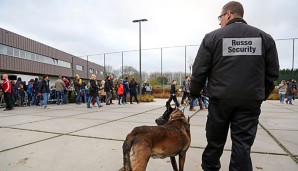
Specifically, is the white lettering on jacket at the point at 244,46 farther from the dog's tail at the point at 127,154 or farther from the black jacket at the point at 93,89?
the black jacket at the point at 93,89

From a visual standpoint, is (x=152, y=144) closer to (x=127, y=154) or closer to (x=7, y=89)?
(x=127, y=154)

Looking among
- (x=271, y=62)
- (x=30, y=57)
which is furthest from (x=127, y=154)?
(x=30, y=57)

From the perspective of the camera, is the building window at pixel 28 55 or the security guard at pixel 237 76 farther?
the building window at pixel 28 55

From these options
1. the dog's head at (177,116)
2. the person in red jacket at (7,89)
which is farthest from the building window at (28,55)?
the dog's head at (177,116)

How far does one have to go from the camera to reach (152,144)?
2102 millimetres

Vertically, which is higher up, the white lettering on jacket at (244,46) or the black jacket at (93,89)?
the white lettering on jacket at (244,46)

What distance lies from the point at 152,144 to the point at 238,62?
1196 millimetres

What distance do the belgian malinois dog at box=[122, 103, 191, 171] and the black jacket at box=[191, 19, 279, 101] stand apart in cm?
61

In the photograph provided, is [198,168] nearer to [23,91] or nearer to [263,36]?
[263,36]

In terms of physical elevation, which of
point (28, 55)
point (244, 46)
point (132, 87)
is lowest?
point (132, 87)

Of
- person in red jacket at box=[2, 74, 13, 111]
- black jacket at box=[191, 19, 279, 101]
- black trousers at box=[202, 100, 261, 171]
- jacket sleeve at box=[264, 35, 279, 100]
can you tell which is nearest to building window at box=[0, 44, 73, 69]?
person in red jacket at box=[2, 74, 13, 111]

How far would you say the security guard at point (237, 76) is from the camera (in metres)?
2.07

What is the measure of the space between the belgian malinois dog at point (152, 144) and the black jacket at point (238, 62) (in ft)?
2.01

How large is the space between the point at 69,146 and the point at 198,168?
2.36m
